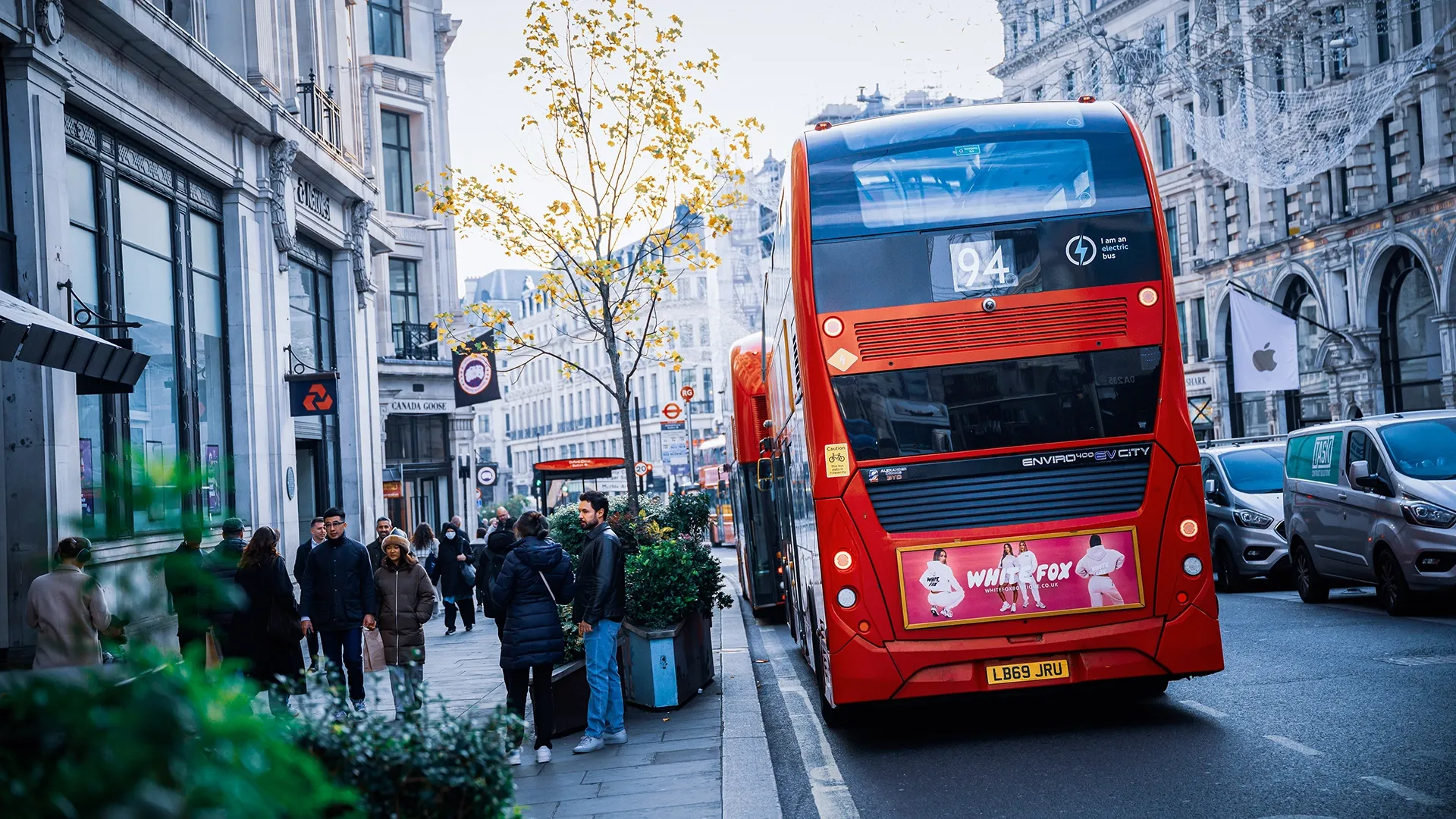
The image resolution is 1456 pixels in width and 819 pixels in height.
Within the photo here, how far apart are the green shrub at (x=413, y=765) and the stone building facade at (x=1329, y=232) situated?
32979 millimetres

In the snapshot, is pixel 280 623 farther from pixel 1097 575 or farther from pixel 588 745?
Answer: pixel 1097 575

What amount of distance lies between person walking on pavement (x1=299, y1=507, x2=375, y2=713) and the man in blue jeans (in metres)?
2.32

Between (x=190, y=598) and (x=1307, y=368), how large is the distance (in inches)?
1805

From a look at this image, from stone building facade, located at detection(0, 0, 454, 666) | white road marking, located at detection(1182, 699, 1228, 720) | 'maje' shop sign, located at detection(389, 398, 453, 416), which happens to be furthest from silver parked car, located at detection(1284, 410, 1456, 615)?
'maje' shop sign, located at detection(389, 398, 453, 416)

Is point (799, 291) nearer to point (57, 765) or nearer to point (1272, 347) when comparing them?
point (57, 765)

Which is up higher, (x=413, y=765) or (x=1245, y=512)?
(x=413, y=765)

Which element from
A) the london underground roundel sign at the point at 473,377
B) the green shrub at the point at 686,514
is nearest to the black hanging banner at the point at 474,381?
the london underground roundel sign at the point at 473,377

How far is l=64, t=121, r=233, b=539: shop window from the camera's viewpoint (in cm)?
1335

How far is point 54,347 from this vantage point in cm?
914

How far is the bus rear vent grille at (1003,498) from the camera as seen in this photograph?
8.94 metres

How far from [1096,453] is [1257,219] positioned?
40.7 meters

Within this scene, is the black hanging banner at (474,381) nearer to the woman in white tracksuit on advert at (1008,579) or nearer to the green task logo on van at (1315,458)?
the green task logo on van at (1315,458)

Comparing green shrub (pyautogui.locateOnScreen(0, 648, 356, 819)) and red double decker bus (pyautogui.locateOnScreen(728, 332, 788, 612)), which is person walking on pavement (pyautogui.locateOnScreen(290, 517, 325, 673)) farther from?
green shrub (pyautogui.locateOnScreen(0, 648, 356, 819))

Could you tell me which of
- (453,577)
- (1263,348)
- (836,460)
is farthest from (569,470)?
(836,460)
